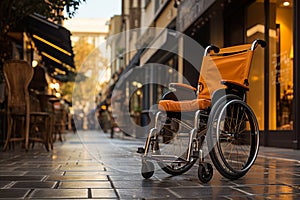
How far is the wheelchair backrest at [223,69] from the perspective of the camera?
4.49 meters

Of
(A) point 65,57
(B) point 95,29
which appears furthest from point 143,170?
(B) point 95,29

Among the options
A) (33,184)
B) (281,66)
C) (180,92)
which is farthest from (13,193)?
(281,66)

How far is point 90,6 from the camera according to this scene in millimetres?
8070

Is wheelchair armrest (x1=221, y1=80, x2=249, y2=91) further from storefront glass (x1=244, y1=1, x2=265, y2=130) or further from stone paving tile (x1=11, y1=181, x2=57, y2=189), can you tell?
storefront glass (x1=244, y1=1, x2=265, y2=130)

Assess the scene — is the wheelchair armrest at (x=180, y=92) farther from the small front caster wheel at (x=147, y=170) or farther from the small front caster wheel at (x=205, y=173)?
the small front caster wheel at (x=205, y=173)

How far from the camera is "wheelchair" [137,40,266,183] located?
399 cm

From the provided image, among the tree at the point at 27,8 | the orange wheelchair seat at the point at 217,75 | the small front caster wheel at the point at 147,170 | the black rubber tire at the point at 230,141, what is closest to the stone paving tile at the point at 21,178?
the small front caster wheel at the point at 147,170

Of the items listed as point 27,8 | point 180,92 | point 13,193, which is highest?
point 27,8

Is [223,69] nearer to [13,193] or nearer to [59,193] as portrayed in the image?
[59,193]

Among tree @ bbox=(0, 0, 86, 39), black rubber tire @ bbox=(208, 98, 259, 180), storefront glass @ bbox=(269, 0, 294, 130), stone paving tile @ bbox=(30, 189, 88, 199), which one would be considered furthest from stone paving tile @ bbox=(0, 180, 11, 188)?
storefront glass @ bbox=(269, 0, 294, 130)

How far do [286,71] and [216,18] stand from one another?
11.9 ft

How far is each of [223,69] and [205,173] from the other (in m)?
1.21

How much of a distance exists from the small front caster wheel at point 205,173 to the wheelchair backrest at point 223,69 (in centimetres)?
86

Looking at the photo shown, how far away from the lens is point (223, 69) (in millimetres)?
4738
